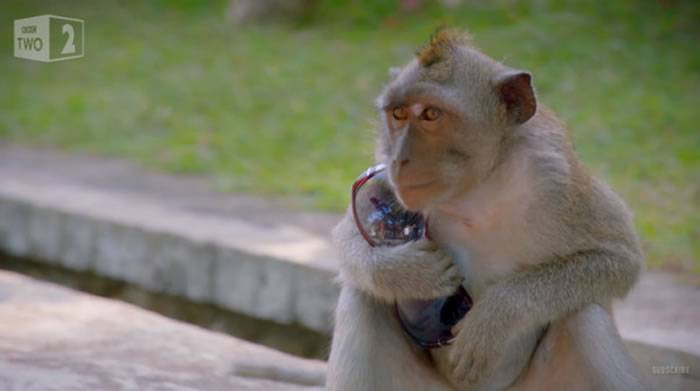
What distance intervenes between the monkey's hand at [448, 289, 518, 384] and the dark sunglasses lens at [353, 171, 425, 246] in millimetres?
380

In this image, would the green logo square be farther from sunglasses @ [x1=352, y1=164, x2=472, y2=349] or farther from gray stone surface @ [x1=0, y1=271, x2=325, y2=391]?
sunglasses @ [x1=352, y1=164, x2=472, y2=349]

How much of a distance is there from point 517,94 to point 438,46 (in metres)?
0.31

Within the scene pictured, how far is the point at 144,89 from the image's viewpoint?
11.9 m

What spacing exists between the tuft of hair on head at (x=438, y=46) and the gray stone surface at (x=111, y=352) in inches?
57.4

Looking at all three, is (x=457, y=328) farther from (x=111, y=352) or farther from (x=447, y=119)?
(x=111, y=352)

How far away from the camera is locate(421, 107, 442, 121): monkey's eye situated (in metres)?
3.69

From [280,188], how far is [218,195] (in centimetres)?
47

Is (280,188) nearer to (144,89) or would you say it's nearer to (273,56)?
(144,89)

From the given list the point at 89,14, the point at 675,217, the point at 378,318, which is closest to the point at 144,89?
the point at 89,14

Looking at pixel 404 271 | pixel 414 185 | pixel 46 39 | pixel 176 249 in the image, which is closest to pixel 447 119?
pixel 414 185

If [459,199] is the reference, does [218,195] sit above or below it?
below

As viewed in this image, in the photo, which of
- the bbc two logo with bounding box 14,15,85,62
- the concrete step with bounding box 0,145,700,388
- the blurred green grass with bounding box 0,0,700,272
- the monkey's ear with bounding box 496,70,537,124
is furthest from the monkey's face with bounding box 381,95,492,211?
the blurred green grass with bounding box 0,0,700,272

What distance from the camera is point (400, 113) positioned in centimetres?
369

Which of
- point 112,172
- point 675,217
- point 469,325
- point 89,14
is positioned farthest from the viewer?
point 89,14
